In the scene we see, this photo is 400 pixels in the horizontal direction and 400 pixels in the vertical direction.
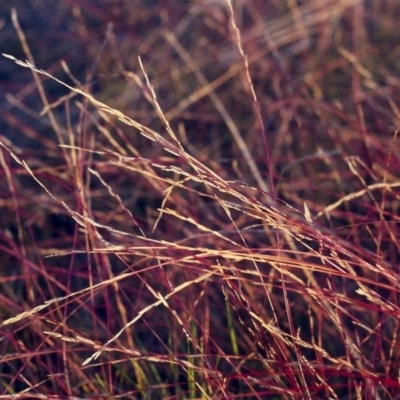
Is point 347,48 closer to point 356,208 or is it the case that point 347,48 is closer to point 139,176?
point 356,208

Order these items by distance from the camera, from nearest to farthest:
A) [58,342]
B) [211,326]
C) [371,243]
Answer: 1. [58,342]
2. [211,326]
3. [371,243]

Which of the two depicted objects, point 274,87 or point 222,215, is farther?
point 274,87

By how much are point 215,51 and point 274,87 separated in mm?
261

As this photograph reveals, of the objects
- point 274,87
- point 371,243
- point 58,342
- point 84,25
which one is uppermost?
point 84,25

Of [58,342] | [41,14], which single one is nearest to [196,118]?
[41,14]

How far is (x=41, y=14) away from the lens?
2.28m

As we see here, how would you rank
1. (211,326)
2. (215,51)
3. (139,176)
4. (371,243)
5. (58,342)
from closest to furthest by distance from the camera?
(58,342), (211,326), (371,243), (139,176), (215,51)

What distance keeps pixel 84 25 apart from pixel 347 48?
77 cm

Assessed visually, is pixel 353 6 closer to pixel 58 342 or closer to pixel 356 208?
pixel 356 208

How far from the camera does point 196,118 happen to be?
1929 mm

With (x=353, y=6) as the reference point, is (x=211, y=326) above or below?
below

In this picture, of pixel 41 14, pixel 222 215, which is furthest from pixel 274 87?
pixel 41 14

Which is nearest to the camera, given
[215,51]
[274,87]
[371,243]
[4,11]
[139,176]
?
[371,243]

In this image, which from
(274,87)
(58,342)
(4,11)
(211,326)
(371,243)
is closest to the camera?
(58,342)
